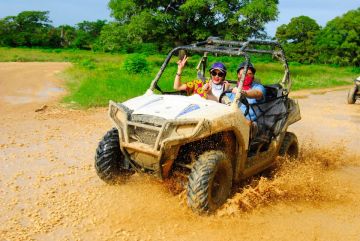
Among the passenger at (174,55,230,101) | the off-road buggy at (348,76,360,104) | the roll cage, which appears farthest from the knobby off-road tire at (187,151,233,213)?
the off-road buggy at (348,76,360,104)

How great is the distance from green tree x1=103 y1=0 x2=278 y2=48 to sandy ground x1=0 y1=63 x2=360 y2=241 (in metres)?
21.0

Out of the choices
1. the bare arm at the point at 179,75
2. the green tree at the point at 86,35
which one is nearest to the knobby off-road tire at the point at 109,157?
the bare arm at the point at 179,75

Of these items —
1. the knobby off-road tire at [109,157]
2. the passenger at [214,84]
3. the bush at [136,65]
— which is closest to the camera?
the knobby off-road tire at [109,157]

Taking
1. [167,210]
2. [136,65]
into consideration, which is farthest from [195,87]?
[136,65]

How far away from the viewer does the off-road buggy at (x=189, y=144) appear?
191 inches

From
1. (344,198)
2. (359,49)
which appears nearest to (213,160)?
(344,198)

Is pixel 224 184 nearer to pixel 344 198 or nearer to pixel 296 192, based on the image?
pixel 296 192

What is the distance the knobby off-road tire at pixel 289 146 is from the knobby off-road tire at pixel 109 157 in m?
2.27

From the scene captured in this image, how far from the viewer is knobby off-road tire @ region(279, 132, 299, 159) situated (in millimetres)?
6824

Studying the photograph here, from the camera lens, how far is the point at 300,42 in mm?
62406

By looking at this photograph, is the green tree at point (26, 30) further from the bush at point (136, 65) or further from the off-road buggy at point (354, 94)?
the off-road buggy at point (354, 94)

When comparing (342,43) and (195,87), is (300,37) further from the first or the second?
(195,87)

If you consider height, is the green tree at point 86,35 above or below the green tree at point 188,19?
below

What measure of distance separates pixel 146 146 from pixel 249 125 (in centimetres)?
128
